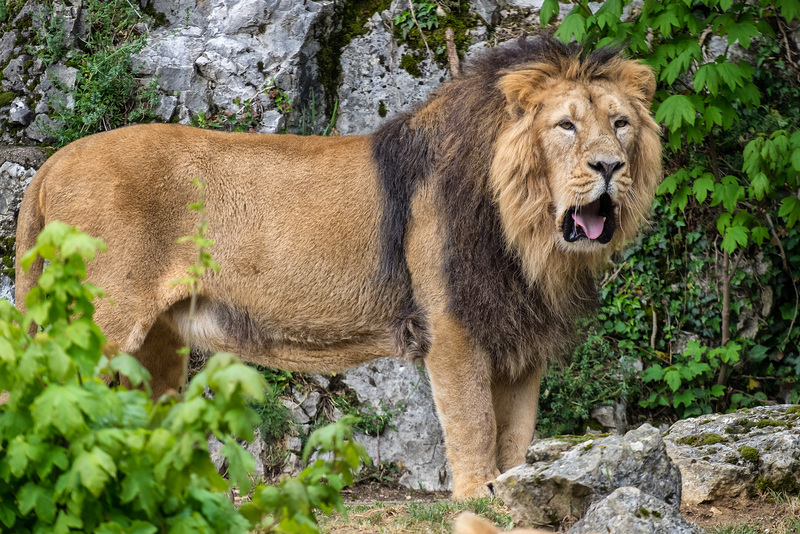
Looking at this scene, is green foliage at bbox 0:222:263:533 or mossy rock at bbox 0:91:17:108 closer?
green foliage at bbox 0:222:263:533

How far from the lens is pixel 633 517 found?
10.4ft

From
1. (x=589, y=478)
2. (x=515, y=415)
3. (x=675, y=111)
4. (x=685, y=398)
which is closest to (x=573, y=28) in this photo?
(x=675, y=111)

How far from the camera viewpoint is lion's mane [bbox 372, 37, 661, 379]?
4.57 m

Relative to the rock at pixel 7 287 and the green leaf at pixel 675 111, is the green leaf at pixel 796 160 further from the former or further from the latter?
the rock at pixel 7 287

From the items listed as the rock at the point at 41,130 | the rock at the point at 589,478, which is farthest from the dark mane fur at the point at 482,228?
the rock at the point at 41,130

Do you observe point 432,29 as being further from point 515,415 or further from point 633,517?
point 633,517

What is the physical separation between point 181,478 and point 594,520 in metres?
1.91

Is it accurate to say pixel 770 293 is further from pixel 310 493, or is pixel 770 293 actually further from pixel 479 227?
pixel 310 493

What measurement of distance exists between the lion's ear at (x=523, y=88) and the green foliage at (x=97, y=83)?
12.4ft

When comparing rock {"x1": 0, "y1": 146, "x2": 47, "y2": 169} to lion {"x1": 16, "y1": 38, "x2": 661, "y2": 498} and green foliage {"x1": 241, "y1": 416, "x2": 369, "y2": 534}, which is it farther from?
green foliage {"x1": 241, "y1": 416, "x2": 369, "y2": 534}

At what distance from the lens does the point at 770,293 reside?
707cm

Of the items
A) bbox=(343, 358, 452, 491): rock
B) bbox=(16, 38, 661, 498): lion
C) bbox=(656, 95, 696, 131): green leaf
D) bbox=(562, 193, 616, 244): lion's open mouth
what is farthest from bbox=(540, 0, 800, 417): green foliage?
bbox=(562, 193, 616, 244): lion's open mouth

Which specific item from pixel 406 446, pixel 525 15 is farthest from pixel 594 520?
pixel 525 15

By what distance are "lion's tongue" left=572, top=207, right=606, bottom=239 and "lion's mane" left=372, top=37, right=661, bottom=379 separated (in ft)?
0.57
